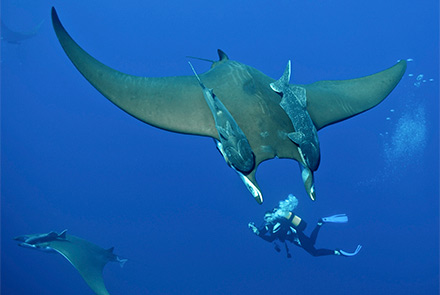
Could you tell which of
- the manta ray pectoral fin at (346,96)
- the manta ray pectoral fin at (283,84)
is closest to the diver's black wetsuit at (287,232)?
the manta ray pectoral fin at (346,96)

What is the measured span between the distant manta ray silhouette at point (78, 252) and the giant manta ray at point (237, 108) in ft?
14.5

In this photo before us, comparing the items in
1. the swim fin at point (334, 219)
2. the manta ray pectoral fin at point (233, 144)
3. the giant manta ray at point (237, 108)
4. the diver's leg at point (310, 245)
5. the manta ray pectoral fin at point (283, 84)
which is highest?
the swim fin at point (334, 219)

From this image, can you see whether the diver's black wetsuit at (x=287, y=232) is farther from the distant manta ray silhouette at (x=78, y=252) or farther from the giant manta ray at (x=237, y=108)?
the giant manta ray at (x=237, y=108)

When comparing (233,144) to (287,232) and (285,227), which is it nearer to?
(285,227)

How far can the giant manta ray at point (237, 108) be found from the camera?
2.80 meters

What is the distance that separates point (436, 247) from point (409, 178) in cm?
366

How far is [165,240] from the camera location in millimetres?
16578

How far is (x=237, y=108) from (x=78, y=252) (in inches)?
199

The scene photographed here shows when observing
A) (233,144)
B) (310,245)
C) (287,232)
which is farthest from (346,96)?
(310,245)

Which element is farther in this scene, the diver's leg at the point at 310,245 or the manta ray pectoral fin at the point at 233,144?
the diver's leg at the point at 310,245

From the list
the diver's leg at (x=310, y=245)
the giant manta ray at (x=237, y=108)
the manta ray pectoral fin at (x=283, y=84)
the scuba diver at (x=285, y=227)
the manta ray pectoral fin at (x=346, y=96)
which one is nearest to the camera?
the giant manta ray at (x=237, y=108)

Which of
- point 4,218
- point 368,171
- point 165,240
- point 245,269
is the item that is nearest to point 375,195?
point 368,171

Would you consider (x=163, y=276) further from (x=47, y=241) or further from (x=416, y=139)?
(x=416, y=139)

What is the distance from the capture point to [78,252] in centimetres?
665
